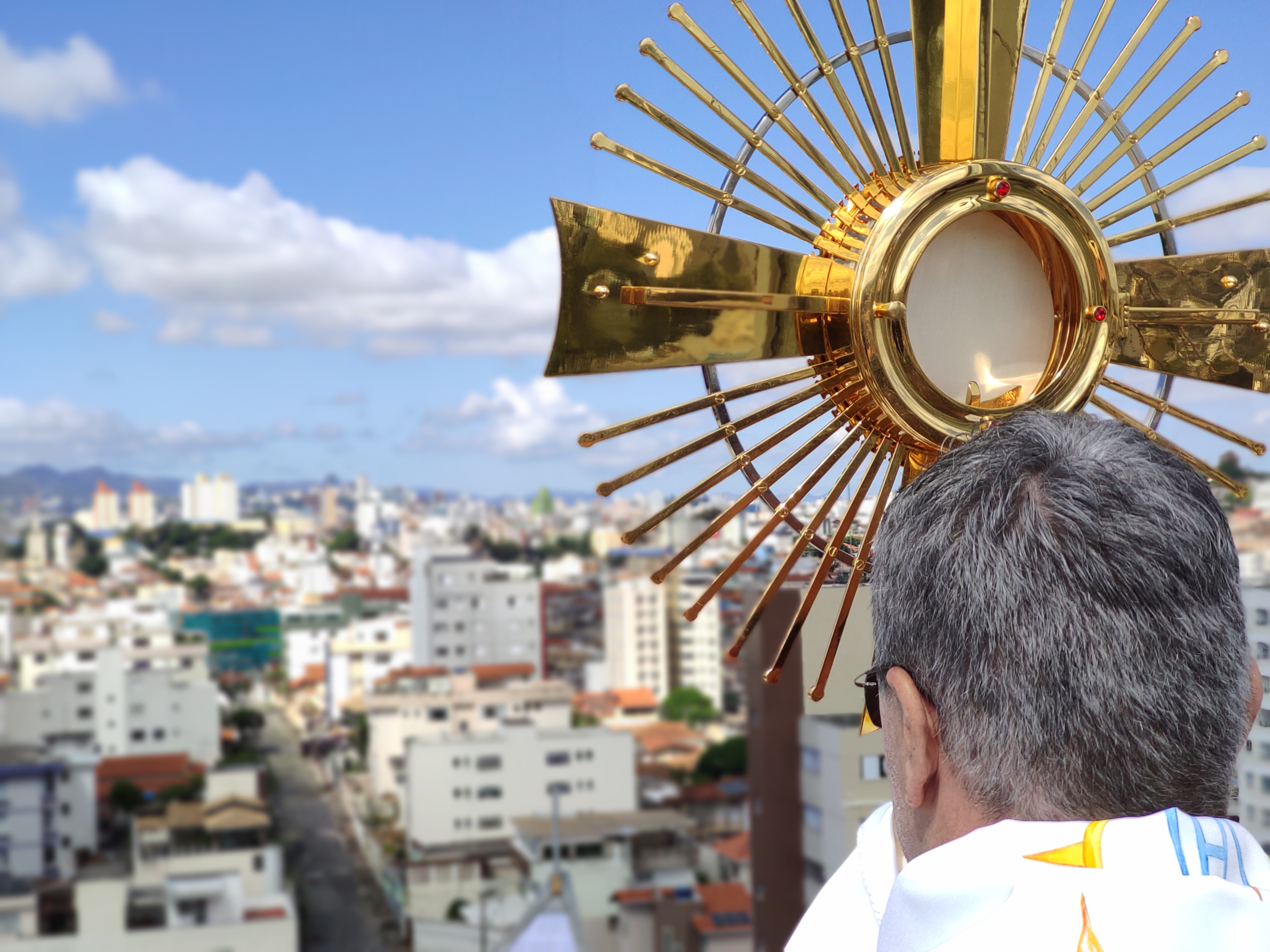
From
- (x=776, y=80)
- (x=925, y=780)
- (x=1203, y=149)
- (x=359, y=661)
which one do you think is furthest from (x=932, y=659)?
(x=359, y=661)

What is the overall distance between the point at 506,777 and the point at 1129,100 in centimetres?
1730

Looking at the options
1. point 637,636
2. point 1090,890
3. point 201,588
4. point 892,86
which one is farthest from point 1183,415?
point 201,588

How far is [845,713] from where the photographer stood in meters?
1.06

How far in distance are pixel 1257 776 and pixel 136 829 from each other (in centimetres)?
1571

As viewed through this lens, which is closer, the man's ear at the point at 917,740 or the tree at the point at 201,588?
the man's ear at the point at 917,740

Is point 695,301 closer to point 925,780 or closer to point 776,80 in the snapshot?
point 776,80

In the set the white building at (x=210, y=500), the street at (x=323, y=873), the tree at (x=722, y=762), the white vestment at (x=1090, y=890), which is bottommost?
the street at (x=323, y=873)

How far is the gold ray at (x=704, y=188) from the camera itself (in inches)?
36.1

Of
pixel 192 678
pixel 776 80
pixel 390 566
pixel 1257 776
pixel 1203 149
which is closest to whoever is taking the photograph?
pixel 776 80

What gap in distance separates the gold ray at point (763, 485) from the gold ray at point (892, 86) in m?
0.19

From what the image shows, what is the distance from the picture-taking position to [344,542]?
103 ft

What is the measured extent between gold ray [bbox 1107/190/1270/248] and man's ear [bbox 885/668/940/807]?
519 mm

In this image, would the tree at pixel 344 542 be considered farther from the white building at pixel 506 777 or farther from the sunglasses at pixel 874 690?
the sunglasses at pixel 874 690

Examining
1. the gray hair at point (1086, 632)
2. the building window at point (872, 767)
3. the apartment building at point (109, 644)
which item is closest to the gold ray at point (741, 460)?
the gray hair at point (1086, 632)
